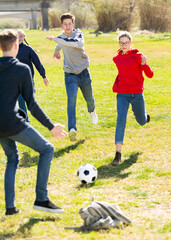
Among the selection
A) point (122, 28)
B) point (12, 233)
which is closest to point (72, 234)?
point (12, 233)

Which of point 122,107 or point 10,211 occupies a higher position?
point 122,107

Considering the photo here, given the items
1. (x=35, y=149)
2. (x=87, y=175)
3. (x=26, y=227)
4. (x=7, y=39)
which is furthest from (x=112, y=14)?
(x=26, y=227)

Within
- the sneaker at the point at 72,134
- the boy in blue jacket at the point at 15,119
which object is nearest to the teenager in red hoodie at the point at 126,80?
the sneaker at the point at 72,134

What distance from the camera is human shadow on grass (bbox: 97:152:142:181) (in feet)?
20.5

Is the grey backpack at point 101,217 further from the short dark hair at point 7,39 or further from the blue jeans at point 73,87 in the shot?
the blue jeans at point 73,87

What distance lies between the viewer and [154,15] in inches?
1465

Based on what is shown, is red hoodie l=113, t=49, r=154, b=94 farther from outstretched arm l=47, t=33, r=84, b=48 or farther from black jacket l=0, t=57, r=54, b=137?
black jacket l=0, t=57, r=54, b=137

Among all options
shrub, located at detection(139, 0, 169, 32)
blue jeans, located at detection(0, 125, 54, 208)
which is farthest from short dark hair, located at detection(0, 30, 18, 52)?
shrub, located at detection(139, 0, 169, 32)

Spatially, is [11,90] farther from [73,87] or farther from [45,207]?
[73,87]

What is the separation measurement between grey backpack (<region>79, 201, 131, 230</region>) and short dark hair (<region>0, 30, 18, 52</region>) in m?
1.88

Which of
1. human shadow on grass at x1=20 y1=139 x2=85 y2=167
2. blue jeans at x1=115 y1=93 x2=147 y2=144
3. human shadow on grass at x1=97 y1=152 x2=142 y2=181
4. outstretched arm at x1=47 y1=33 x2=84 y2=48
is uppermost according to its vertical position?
outstretched arm at x1=47 y1=33 x2=84 y2=48

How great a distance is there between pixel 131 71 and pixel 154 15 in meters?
32.0

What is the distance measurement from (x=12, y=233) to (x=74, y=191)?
4.68 ft

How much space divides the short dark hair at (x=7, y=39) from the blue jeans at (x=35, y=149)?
0.87 meters
